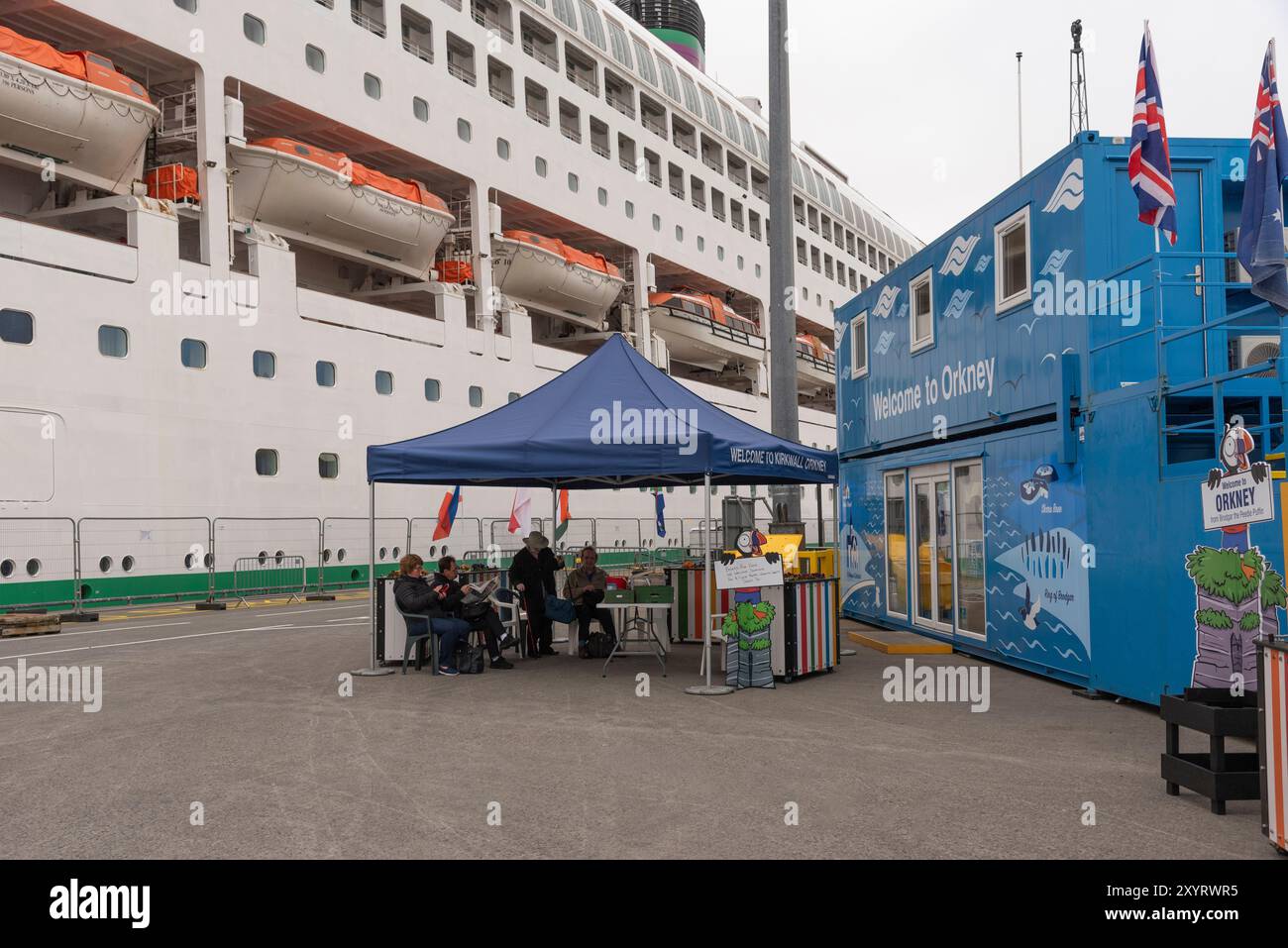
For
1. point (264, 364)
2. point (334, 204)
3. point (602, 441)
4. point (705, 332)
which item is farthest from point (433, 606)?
point (705, 332)

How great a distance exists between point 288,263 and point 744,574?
15.8 metres

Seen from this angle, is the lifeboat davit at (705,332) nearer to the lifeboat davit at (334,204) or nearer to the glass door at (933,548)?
the lifeboat davit at (334,204)

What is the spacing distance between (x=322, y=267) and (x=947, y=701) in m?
21.6

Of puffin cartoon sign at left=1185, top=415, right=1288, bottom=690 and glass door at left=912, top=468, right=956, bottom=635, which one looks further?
glass door at left=912, top=468, right=956, bottom=635

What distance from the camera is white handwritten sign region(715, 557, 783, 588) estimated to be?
9.71 meters

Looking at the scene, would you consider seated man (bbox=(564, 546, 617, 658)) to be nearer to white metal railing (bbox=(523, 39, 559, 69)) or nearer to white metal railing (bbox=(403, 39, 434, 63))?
white metal railing (bbox=(403, 39, 434, 63))

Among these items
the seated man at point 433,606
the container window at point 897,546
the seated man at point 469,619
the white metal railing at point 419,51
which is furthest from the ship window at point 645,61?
the seated man at point 433,606

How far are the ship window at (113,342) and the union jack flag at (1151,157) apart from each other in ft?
53.3

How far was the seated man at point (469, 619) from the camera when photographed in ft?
35.9

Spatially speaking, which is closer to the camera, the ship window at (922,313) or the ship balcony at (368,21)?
the ship window at (922,313)

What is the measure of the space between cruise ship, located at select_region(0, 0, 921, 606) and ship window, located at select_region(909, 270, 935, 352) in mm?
5427

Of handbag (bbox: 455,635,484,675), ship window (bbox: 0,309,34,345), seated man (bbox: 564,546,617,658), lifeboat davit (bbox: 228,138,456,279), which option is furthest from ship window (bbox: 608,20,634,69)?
handbag (bbox: 455,635,484,675)

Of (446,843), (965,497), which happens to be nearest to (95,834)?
(446,843)
